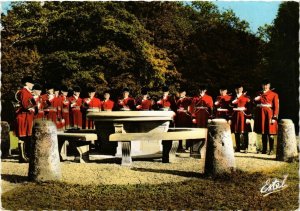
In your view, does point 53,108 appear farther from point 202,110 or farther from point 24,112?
point 202,110

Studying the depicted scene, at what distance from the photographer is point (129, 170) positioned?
11562mm

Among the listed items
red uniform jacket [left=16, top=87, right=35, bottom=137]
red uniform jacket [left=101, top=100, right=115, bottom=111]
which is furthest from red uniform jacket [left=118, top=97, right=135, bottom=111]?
red uniform jacket [left=16, top=87, right=35, bottom=137]

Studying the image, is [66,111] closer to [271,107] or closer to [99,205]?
[271,107]

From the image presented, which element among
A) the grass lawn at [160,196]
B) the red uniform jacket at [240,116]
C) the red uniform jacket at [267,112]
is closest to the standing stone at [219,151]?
the grass lawn at [160,196]

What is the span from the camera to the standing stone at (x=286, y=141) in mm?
13094

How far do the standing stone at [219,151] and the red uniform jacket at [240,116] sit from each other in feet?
18.0

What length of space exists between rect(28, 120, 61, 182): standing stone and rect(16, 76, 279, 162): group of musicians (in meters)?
3.62

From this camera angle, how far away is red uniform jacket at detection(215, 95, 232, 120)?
17.0 meters

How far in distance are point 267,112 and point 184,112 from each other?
351 centimetres

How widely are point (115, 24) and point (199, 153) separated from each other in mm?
18069

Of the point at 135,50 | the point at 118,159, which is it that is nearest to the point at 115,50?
the point at 135,50

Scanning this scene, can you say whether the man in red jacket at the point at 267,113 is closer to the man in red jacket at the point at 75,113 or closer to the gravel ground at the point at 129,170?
the gravel ground at the point at 129,170

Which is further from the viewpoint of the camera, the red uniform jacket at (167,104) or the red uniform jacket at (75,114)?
the red uniform jacket at (75,114)

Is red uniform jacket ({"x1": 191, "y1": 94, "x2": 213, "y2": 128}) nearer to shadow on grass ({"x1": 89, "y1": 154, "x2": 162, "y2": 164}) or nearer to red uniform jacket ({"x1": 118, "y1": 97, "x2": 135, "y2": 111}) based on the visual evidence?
red uniform jacket ({"x1": 118, "y1": 97, "x2": 135, "y2": 111})
